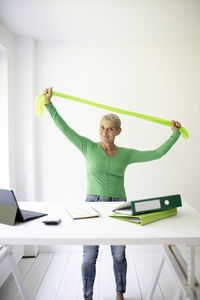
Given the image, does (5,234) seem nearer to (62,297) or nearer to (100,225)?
(100,225)

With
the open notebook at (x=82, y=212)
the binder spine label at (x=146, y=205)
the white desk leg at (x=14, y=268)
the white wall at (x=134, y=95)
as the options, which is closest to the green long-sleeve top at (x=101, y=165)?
the open notebook at (x=82, y=212)

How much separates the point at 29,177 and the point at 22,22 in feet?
5.37

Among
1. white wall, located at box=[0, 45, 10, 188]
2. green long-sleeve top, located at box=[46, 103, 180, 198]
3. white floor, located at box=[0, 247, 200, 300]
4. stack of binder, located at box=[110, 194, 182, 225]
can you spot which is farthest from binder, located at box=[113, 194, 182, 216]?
white wall, located at box=[0, 45, 10, 188]

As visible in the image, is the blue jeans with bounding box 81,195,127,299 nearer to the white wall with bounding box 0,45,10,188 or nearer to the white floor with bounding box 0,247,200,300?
the white floor with bounding box 0,247,200,300

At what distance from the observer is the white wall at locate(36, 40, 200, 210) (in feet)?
9.52

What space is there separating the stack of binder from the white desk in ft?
0.12

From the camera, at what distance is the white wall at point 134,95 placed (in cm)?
290

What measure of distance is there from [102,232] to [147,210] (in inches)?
12.8

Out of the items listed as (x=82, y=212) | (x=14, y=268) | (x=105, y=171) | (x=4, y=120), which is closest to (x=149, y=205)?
(x=82, y=212)

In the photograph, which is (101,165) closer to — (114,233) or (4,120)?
(114,233)

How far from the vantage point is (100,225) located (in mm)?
1355

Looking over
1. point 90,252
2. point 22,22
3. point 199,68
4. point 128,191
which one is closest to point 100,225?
point 90,252

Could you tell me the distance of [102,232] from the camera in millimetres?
1257

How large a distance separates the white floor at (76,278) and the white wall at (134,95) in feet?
2.47
